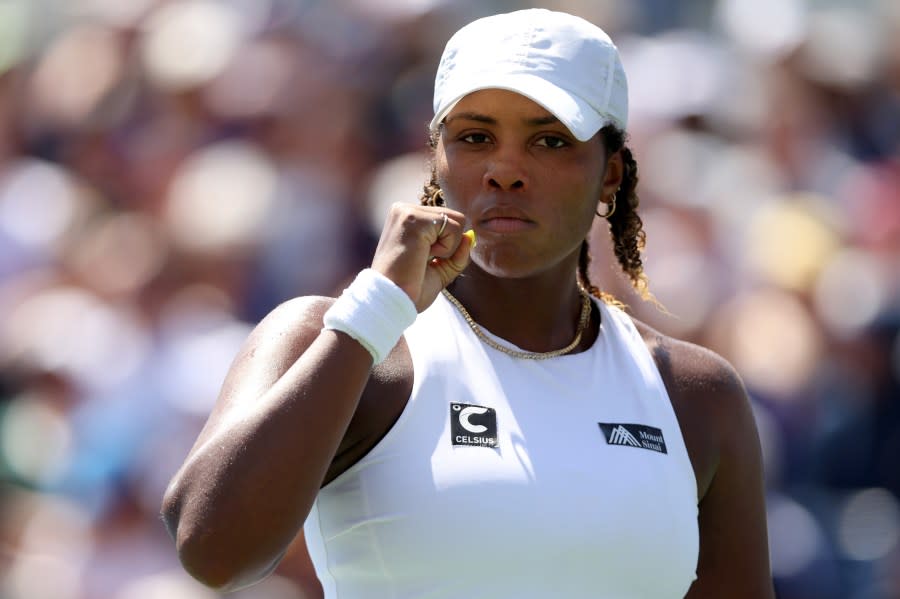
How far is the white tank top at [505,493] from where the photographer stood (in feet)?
6.07

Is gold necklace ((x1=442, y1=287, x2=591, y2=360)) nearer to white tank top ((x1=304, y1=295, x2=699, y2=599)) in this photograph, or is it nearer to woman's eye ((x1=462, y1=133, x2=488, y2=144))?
white tank top ((x1=304, y1=295, x2=699, y2=599))

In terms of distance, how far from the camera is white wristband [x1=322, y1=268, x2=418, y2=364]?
5.71 ft

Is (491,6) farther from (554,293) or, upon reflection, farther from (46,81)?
(554,293)

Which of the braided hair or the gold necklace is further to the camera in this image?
the braided hair

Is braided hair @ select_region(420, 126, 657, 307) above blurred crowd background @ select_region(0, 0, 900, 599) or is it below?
above

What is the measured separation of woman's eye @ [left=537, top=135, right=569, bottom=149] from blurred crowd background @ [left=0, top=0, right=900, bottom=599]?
1.86m

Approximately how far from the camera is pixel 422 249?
1.83m

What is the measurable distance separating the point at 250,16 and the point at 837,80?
2.19 metres

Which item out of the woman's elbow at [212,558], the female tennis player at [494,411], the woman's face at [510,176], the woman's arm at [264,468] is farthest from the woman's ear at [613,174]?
the woman's elbow at [212,558]

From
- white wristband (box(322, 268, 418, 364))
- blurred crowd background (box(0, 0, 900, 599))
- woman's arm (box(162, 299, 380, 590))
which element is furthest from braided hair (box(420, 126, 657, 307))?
blurred crowd background (box(0, 0, 900, 599))

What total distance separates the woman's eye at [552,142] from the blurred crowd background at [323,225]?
186cm

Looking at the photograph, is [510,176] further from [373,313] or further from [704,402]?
[704,402]

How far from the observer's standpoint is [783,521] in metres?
4.14

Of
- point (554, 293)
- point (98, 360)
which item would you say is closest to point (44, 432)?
point (98, 360)
